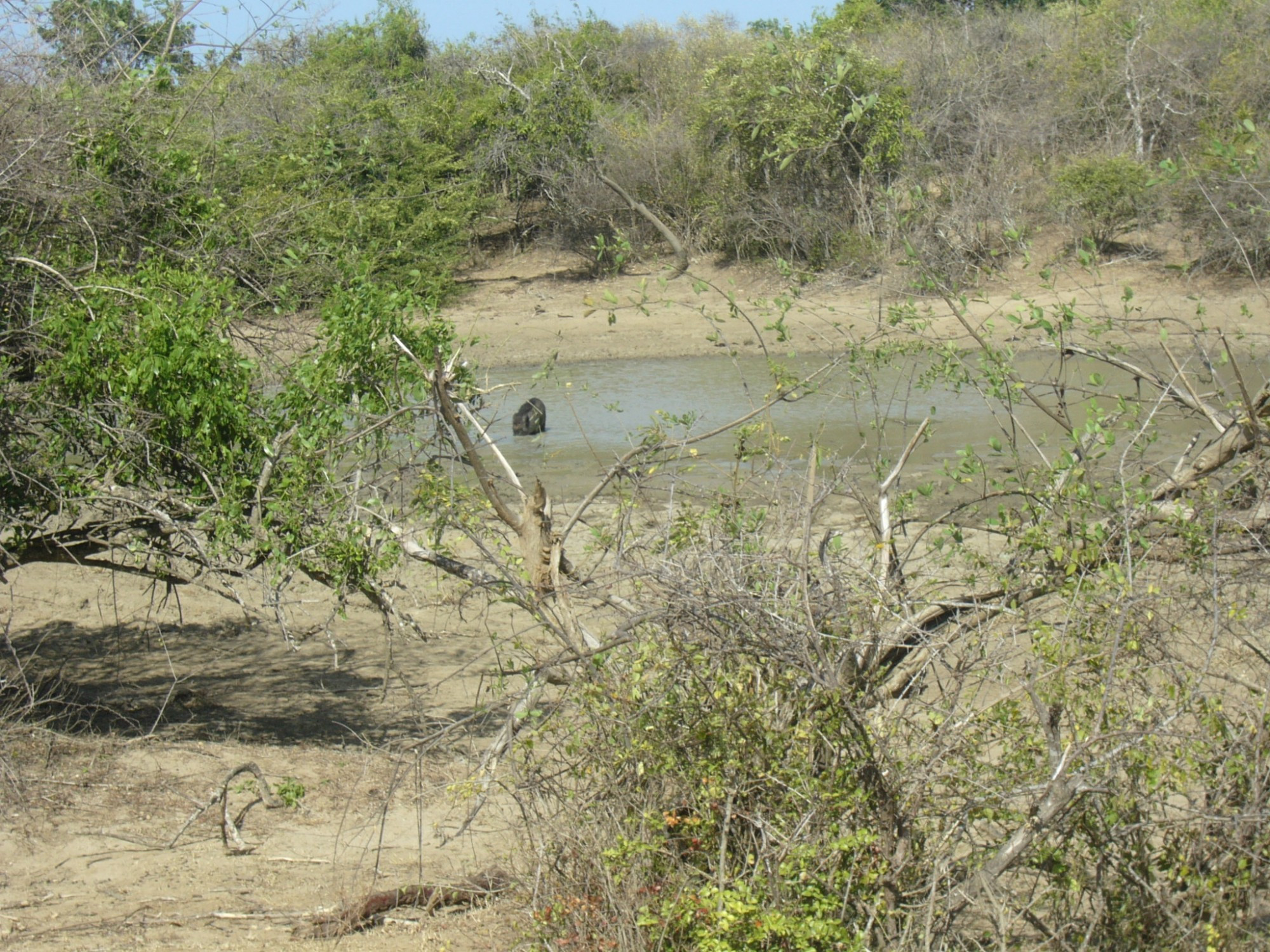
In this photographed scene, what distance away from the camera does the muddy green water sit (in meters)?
11.8

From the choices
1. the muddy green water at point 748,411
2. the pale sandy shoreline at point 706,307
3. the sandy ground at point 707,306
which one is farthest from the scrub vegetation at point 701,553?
the sandy ground at point 707,306

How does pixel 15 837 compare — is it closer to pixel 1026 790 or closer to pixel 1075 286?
pixel 1026 790

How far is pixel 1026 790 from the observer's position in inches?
123

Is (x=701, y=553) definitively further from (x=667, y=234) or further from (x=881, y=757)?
(x=667, y=234)

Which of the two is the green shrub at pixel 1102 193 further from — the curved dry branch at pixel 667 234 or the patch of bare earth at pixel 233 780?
the patch of bare earth at pixel 233 780

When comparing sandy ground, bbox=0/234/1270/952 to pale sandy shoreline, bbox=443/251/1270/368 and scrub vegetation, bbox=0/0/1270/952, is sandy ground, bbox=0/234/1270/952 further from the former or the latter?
pale sandy shoreline, bbox=443/251/1270/368

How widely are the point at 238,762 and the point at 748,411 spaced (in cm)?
508

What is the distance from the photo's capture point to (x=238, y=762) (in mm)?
6297

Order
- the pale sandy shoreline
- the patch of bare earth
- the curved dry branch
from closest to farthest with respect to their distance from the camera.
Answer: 1. the patch of bare earth
2. the pale sandy shoreline
3. the curved dry branch

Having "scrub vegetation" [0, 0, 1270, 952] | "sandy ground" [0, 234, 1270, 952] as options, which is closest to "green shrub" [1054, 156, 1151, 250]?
"scrub vegetation" [0, 0, 1270, 952]

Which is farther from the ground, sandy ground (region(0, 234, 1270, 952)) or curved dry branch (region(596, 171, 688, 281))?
curved dry branch (region(596, 171, 688, 281))

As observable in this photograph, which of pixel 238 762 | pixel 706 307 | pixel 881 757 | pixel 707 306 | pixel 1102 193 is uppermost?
pixel 1102 193

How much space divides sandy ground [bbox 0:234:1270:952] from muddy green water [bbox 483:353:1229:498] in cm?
286

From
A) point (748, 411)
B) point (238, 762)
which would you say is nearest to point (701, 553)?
point (238, 762)
